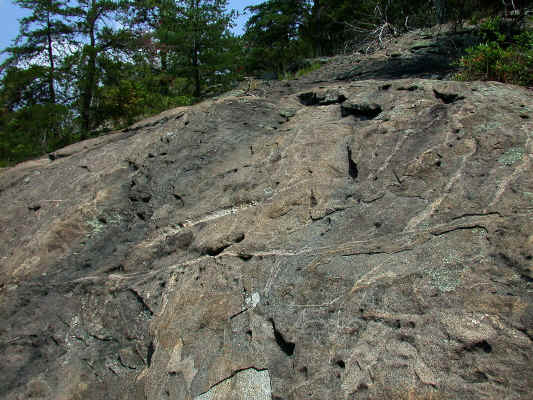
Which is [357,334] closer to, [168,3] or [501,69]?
[501,69]

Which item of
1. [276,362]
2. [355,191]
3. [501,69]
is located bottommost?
[276,362]

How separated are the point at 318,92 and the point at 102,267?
152 inches

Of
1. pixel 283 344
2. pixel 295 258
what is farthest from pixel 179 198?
pixel 283 344

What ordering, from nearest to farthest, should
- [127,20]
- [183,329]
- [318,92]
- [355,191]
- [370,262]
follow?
[370,262], [183,329], [355,191], [318,92], [127,20]

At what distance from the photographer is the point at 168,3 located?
44.5 feet

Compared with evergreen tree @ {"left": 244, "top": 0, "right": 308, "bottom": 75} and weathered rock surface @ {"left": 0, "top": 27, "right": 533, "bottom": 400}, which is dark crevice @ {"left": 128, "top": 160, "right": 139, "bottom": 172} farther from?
evergreen tree @ {"left": 244, "top": 0, "right": 308, "bottom": 75}

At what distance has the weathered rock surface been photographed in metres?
2.48

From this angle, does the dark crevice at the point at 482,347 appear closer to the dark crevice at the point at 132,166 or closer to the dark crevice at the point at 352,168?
the dark crevice at the point at 352,168

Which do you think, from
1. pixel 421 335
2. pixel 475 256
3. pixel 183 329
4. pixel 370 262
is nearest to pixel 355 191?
pixel 370 262

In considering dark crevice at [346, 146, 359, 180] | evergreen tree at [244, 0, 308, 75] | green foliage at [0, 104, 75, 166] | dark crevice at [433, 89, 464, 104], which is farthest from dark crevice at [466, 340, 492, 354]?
evergreen tree at [244, 0, 308, 75]

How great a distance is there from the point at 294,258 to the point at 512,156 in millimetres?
2005

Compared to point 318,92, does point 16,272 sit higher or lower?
lower

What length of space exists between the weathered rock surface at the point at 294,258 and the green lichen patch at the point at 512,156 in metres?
0.02

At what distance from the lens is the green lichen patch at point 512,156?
333 cm
